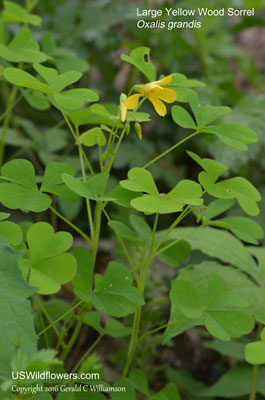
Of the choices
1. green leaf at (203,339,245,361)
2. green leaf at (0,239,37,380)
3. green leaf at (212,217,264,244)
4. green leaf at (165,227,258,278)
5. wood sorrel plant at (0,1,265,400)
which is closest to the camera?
green leaf at (0,239,37,380)

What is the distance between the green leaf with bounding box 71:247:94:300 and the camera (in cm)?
116

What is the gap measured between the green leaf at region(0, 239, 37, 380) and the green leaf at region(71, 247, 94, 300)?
20cm

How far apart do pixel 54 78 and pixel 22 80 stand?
10 centimetres

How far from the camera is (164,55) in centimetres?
302

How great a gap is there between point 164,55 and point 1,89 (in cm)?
104

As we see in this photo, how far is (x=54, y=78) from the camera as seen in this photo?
4.08ft

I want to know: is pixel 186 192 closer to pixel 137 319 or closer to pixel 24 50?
pixel 137 319

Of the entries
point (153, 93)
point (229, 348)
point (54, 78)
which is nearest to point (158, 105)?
point (153, 93)

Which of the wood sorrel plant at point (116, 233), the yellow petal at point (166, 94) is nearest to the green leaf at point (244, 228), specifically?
the wood sorrel plant at point (116, 233)

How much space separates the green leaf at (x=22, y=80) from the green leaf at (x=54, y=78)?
4cm

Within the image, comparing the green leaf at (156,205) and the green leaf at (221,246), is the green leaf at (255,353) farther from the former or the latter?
the green leaf at (221,246)

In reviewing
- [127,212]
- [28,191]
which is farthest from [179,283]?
[127,212]

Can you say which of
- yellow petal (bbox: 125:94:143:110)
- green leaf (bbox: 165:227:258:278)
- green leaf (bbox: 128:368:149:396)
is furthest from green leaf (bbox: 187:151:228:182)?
green leaf (bbox: 128:368:149:396)

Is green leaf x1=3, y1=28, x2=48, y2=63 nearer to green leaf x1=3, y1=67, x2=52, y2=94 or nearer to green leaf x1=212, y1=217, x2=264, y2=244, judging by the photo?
green leaf x1=3, y1=67, x2=52, y2=94
